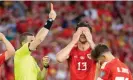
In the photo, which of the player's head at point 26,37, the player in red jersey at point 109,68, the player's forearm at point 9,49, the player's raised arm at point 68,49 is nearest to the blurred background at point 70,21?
the player's head at point 26,37

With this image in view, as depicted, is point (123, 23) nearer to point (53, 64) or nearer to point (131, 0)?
point (131, 0)

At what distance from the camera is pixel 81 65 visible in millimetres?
10875

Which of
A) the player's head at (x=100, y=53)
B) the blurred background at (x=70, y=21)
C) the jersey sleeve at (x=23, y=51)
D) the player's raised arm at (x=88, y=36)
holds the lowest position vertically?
the player's head at (x=100, y=53)

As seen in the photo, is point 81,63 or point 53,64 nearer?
point 81,63

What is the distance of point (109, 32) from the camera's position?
2027cm

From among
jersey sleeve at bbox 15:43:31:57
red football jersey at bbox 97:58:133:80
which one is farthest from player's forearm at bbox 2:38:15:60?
red football jersey at bbox 97:58:133:80

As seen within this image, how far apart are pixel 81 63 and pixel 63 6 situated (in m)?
10.1

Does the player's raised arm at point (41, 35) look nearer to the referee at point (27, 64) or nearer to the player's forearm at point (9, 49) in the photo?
the referee at point (27, 64)

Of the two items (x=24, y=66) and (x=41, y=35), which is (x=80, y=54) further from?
(x=24, y=66)

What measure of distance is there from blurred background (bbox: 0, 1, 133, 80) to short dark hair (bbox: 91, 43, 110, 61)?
7180 mm

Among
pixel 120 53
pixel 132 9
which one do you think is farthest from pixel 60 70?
pixel 132 9

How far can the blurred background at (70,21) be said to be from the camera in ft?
61.3

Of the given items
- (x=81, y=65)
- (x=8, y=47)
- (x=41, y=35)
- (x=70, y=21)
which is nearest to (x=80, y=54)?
(x=81, y=65)

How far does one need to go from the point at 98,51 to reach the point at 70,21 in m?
10.0
